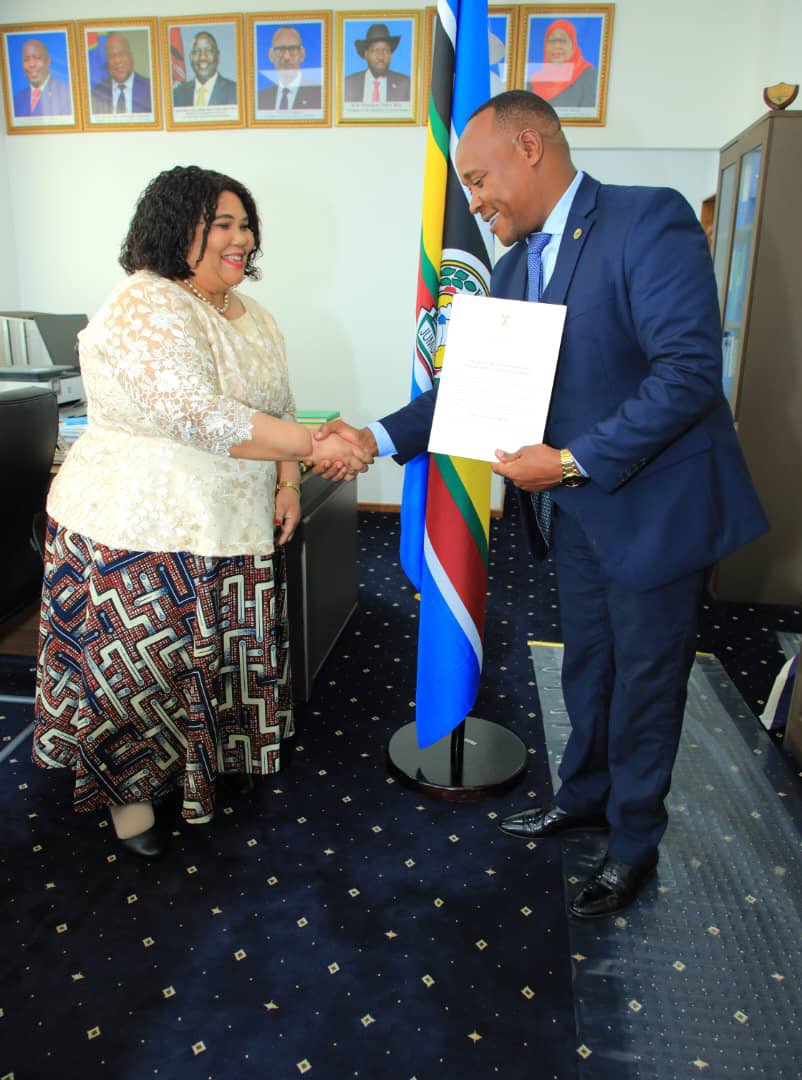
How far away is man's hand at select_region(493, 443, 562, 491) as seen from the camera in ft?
4.63

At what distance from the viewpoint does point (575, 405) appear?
1.47 meters

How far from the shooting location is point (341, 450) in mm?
1798

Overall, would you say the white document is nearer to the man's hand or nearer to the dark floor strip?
the man's hand

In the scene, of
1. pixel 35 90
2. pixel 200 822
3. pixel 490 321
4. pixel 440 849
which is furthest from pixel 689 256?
pixel 35 90

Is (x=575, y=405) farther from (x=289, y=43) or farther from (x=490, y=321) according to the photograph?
(x=289, y=43)

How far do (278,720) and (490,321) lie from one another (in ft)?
3.75

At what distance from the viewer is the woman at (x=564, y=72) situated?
3924 millimetres

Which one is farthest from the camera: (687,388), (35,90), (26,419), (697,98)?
(35,90)

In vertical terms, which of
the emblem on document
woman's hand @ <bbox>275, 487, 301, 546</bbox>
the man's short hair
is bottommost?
woman's hand @ <bbox>275, 487, 301, 546</bbox>

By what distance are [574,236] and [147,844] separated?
161cm

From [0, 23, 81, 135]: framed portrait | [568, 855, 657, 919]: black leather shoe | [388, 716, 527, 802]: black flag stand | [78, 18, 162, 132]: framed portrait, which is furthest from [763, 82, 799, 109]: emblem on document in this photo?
[0, 23, 81, 135]: framed portrait

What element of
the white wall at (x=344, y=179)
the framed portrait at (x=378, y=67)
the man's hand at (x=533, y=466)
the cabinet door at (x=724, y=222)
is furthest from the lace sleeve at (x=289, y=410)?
the framed portrait at (x=378, y=67)

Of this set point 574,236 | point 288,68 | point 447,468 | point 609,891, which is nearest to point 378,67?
point 288,68

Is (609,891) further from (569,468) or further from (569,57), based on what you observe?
(569,57)
